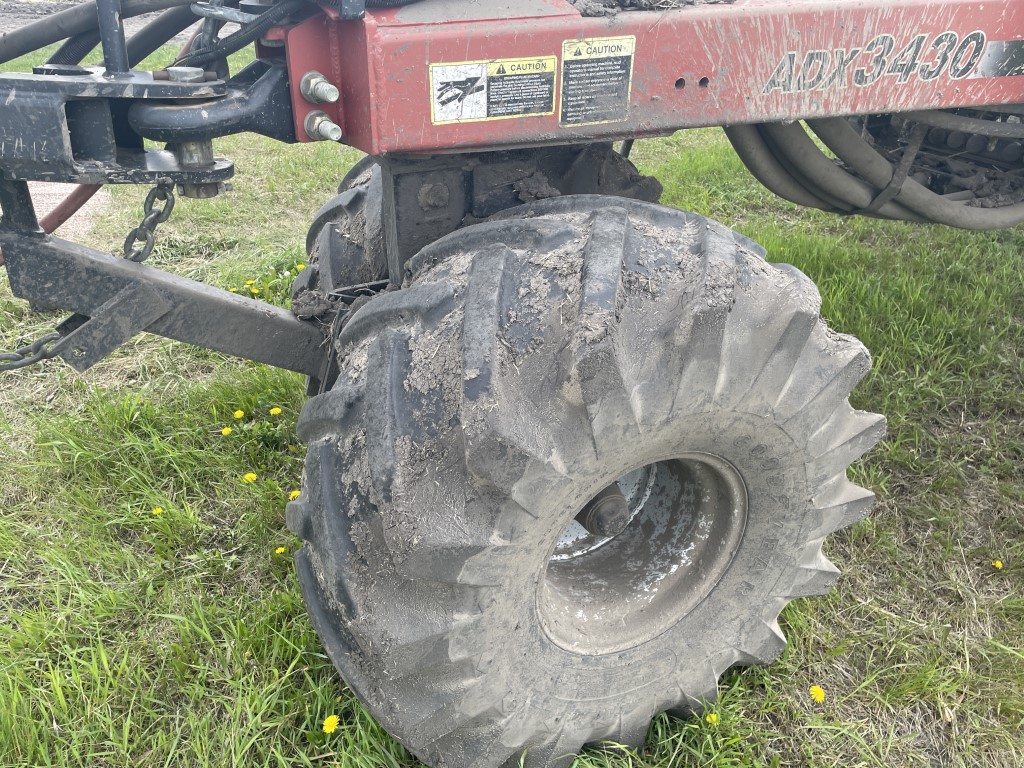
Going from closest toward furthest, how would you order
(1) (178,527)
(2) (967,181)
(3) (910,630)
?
(3) (910,630), (1) (178,527), (2) (967,181)

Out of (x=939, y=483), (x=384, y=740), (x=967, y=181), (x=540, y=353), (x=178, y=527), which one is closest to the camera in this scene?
(x=540, y=353)

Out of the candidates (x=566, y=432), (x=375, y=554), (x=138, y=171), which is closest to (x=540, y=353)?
(x=566, y=432)

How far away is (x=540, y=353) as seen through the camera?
1527 millimetres

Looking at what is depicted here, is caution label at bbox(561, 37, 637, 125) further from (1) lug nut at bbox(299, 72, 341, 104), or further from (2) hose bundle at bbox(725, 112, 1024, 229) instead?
(2) hose bundle at bbox(725, 112, 1024, 229)

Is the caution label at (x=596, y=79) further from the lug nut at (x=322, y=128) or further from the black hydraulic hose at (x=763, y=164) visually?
the black hydraulic hose at (x=763, y=164)

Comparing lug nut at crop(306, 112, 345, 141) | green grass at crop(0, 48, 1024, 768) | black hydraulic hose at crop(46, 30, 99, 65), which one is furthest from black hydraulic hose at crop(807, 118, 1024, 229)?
black hydraulic hose at crop(46, 30, 99, 65)

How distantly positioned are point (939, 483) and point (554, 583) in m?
1.57

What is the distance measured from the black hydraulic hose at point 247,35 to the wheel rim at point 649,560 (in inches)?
46.3

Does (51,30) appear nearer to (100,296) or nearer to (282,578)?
(100,296)

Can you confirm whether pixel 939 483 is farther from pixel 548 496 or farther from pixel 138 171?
pixel 138 171

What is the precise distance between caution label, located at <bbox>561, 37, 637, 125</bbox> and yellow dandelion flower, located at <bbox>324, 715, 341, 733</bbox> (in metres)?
1.41

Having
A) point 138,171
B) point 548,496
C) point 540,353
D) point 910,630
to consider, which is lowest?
point 910,630

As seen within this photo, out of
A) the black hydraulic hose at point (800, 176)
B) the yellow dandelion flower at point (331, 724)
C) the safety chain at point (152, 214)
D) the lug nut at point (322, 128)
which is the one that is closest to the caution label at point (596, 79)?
the lug nut at point (322, 128)

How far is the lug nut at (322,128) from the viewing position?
157cm
